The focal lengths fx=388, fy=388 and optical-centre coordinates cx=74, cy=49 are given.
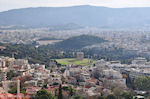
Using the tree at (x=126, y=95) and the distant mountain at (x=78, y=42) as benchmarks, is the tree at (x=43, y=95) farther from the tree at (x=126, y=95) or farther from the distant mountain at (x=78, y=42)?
the distant mountain at (x=78, y=42)

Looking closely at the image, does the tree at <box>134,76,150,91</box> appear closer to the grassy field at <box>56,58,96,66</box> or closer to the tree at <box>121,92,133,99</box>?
the tree at <box>121,92,133,99</box>

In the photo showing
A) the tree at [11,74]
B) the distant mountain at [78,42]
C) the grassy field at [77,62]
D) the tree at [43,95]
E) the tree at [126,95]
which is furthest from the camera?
the distant mountain at [78,42]

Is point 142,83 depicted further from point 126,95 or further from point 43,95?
point 43,95

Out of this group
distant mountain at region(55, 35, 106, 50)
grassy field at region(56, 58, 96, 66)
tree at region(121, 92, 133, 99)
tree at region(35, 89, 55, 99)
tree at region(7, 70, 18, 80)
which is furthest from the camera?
distant mountain at region(55, 35, 106, 50)

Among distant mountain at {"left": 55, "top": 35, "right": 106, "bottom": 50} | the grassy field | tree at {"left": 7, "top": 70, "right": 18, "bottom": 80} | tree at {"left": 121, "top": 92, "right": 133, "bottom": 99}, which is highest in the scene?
tree at {"left": 121, "top": 92, "right": 133, "bottom": 99}

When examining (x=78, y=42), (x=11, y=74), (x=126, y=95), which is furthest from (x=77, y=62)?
(x=78, y=42)

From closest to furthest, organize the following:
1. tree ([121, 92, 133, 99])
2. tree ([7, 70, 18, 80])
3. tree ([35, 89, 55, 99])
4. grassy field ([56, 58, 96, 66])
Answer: tree ([35, 89, 55, 99]) → tree ([121, 92, 133, 99]) → tree ([7, 70, 18, 80]) → grassy field ([56, 58, 96, 66])

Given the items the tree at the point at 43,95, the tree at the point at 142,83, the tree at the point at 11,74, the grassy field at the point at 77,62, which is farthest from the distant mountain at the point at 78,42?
the tree at the point at 43,95

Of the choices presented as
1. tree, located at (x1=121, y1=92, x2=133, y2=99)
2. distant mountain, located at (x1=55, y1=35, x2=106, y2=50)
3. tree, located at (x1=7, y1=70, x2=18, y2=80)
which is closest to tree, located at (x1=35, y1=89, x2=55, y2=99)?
tree, located at (x1=121, y1=92, x2=133, y2=99)

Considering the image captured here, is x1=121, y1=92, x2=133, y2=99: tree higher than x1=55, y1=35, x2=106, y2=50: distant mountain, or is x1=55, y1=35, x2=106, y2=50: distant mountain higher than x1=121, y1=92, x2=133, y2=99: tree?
x1=121, y1=92, x2=133, y2=99: tree

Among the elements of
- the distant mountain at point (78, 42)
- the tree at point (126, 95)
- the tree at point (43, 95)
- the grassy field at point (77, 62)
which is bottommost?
the distant mountain at point (78, 42)

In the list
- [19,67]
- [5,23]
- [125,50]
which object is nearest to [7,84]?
[19,67]
